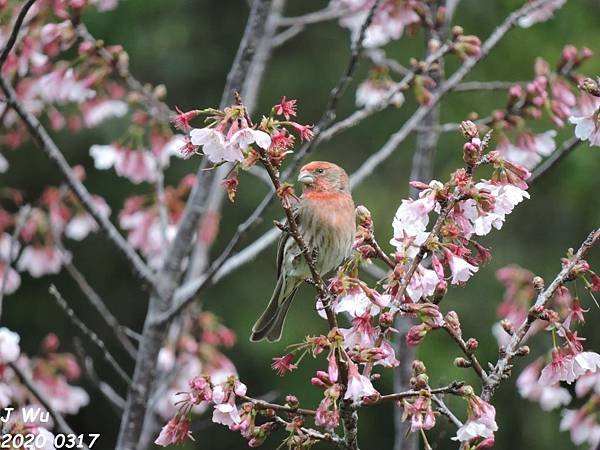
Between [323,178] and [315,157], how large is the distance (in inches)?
186

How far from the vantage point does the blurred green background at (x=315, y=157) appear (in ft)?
24.0

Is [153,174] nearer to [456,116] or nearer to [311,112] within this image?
[456,116]

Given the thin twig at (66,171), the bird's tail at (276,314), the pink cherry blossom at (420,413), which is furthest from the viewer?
the bird's tail at (276,314)

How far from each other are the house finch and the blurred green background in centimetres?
336

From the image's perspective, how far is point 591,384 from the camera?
3.37m

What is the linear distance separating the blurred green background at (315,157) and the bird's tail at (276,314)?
348cm

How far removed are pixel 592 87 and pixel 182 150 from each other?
3.23 ft

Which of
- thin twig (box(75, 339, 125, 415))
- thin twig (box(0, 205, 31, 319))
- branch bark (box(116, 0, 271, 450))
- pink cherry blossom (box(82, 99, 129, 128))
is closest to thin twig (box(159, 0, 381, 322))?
branch bark (box(116, 0, 271, 450))

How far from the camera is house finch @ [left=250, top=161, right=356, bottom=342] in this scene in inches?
133

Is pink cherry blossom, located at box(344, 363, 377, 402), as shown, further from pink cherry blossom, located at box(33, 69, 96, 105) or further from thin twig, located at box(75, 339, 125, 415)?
pink cherry blossom, located at box(33, 69, 96, 105)

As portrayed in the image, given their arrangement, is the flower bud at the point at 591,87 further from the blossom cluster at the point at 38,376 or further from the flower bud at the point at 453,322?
the blossom cluster at the point at 38,376

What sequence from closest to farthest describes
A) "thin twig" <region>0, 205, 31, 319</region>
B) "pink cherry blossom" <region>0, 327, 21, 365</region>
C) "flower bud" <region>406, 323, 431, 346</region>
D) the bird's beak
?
"flower bud" <region>406, 323, 431, 346</region> < "pink cherry blossom" <region>0, 327, 21, 365</region> < "thin twig" <region>0, 205, 31, 319</region> < the bird's beak

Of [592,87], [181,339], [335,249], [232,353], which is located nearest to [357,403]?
[592,87]

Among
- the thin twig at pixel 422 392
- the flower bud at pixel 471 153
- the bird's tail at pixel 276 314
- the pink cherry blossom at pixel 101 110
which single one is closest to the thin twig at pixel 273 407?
the thin twig at pixel 422 392
